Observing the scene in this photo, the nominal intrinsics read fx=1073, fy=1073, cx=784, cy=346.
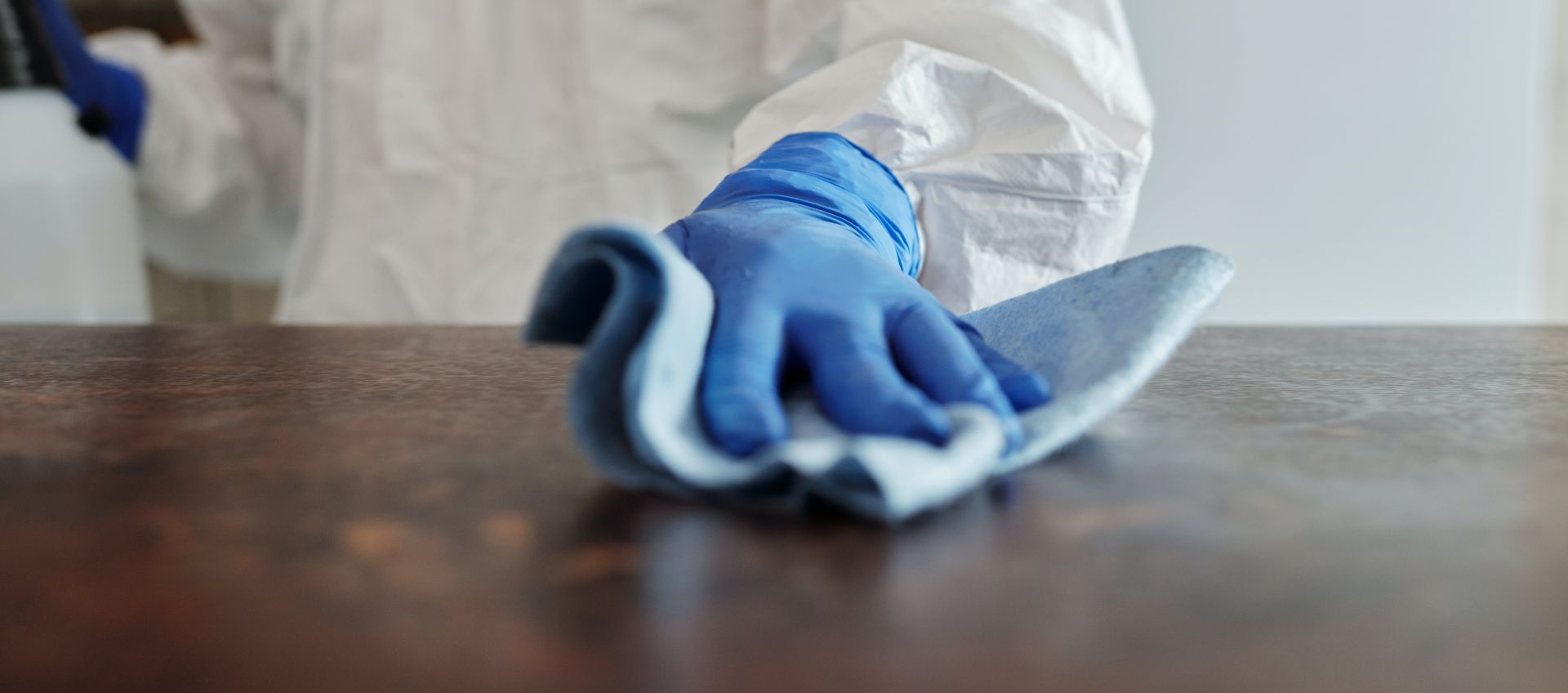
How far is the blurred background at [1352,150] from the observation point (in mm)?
1337

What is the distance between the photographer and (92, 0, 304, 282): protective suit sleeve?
1711 mm

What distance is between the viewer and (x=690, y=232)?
1.73 feet

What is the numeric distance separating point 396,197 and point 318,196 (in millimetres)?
165

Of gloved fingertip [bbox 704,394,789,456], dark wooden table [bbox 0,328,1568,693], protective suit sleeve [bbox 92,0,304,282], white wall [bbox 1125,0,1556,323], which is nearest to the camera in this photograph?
dark wooden table [bbox 0,328,1568,693]

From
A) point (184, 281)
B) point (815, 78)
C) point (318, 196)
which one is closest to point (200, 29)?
point (318, 196)

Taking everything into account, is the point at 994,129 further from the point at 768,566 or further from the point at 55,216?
the point at 55,216

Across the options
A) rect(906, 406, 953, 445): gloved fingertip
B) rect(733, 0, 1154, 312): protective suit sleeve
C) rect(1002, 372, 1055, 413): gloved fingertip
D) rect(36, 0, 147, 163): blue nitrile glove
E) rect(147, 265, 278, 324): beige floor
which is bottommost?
rect(906, 406, 953, 445): gloved fingertip

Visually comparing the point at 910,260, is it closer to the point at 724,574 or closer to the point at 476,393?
the point at 476,393

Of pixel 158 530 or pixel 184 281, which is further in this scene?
pixel 184 281

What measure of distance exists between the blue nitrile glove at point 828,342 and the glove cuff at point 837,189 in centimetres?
11

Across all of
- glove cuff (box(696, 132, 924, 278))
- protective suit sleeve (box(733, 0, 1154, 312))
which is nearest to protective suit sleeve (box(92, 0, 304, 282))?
protective suit sleeve (box(733, 0, 1154, 312))

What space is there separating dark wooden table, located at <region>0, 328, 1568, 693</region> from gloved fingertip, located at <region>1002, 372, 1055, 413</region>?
0.02 meters

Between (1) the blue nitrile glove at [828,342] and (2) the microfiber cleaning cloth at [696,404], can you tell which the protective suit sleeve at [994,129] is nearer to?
(1) the blue nitrile glove at [828,342]

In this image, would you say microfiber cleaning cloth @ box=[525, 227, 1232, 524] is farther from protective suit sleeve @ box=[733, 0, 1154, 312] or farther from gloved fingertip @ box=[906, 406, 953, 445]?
protective suit sleeve @ box=[733, 0, 1154, 312]
